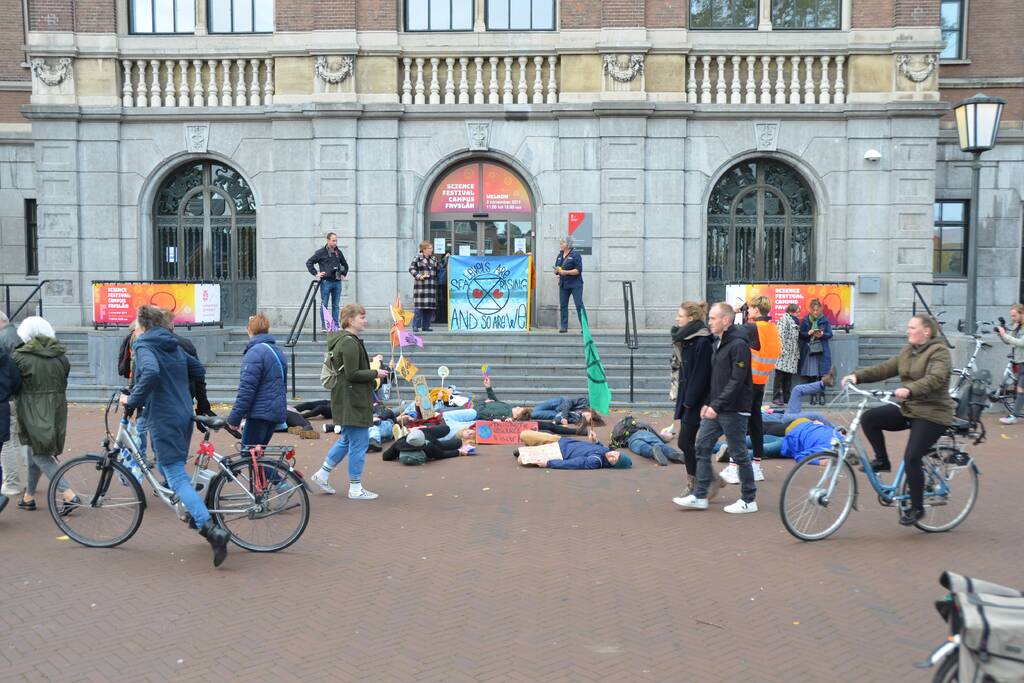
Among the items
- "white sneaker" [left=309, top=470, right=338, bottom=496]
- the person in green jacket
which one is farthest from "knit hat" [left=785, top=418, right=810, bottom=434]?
the person in green jacket

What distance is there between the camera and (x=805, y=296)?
16.2 meters

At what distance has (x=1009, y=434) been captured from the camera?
12914 millimetres

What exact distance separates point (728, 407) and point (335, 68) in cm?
1438

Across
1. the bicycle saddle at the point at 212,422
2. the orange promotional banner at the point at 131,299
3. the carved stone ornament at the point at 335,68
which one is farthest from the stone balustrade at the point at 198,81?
the bicycle saddle at the point at 212,422

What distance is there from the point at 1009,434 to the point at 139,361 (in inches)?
459

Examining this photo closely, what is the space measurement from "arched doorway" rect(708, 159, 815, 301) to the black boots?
50.6 feet

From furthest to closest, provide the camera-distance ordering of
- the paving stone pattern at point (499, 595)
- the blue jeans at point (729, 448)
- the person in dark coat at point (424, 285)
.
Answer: the person in dark coat at point (424, 285) → the blue jeans at point (729, 448) → the paving stone pattern at point (499, 595)

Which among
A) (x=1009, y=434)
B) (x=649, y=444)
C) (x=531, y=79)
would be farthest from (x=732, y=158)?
(x=649, y=444)

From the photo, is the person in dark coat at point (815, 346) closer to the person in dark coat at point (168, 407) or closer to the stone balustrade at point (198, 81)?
the person in dark coat at point (168, 407)

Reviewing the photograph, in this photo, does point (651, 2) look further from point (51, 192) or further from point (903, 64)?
point (51, 192)

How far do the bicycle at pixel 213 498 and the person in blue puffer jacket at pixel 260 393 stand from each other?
67cm

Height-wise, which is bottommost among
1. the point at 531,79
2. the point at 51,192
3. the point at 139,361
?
the point at 139,361

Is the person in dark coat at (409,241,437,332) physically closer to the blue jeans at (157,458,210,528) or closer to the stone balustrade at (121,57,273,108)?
the stone balustrade at (121,57,273,108)

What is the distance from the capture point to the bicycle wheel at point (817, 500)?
7309 mm
